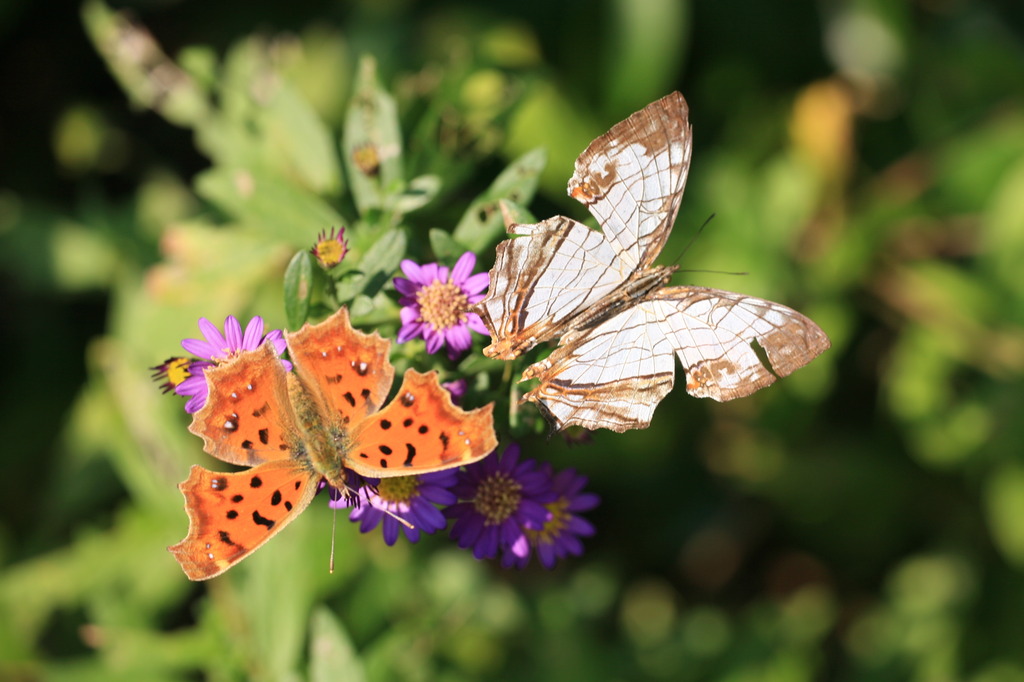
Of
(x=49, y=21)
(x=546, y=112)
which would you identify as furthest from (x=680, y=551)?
(x=49, y=21)

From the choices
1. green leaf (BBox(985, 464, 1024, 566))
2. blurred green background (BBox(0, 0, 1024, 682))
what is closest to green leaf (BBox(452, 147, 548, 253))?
blurred green background (BBox(0, 0, 1024, 682))

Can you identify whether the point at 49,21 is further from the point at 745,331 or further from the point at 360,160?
the point at 745,331

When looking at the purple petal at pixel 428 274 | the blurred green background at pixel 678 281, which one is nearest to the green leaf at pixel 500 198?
the purple petal at pixel 428 274

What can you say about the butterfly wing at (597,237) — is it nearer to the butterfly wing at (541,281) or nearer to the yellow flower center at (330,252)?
the butterfly wing at (541,281)

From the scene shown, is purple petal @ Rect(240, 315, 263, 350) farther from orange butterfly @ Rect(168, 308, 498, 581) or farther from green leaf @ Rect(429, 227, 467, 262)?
green leaf @ Rect(429, 227, 467, 262)

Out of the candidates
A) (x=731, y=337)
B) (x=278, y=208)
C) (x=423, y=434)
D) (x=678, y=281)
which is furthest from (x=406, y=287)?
(x=678, y=281)

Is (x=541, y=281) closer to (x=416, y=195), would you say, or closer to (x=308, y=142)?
(x=416, y=195)
